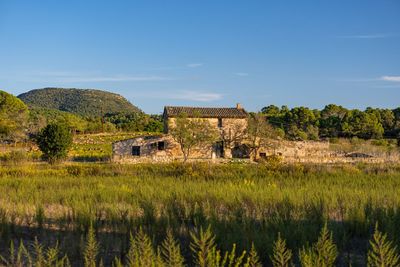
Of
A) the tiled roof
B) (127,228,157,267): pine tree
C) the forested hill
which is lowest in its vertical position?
(127,228,157,267): pine tree

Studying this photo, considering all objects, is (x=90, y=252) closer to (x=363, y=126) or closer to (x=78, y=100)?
(x=363, y=126)

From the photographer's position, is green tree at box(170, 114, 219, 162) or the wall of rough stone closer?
green tree at box(170, 114, 219, 162)

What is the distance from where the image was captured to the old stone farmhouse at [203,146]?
3509 centimetres

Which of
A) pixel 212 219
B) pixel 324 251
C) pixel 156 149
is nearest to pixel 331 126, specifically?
pixel 156 149

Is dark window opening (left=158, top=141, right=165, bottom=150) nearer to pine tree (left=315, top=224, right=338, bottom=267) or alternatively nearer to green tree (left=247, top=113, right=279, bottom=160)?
green tree (left=247, top=113, right=279, bottom=160)

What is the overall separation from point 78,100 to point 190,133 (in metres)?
103

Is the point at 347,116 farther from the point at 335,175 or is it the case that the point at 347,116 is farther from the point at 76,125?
the point at 335,175

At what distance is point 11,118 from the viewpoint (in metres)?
55.6

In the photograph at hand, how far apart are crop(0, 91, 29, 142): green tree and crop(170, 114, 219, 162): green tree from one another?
908 inches

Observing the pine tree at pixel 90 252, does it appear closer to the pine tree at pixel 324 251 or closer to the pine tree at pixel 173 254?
the pine tree at pixel 173 254

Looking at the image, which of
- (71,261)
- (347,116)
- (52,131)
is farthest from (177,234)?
(347,116)

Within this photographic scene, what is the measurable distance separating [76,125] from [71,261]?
190 ft

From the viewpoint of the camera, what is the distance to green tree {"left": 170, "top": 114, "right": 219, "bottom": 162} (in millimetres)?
34250

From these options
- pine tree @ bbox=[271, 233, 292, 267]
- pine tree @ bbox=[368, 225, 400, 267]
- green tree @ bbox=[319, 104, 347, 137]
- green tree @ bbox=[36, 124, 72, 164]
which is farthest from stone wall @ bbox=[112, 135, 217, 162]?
pine tree @ bbox=[368, 225, 400, 267]
